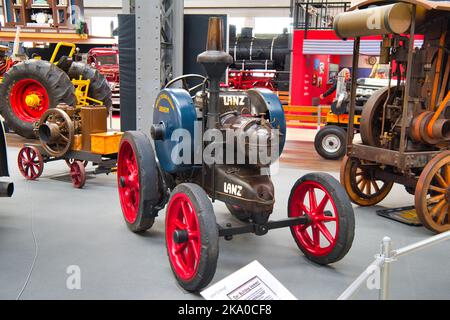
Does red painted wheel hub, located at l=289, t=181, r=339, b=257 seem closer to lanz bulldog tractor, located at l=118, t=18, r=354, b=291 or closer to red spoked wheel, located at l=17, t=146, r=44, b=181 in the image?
lanz bulldog tractor, located at l=118, t=18, r=354, b=291

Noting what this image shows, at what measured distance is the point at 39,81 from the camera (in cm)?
693

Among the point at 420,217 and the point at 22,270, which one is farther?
the point at 420,217

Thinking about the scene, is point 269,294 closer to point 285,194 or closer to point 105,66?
point 285,194

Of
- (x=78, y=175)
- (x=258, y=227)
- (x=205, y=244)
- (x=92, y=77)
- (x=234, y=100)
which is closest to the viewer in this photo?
(x=205, y=244)

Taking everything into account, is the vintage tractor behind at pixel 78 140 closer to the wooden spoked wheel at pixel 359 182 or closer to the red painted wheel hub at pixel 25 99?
the red painted wheel hub at pixel 25 99

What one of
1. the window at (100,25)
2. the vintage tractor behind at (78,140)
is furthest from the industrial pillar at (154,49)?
the window at (100,25)

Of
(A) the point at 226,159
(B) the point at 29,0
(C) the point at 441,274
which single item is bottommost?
(C) the point at 441,274

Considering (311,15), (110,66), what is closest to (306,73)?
(311,15)

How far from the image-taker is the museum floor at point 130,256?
114 inches

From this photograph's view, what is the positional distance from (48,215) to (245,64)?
33.9ft

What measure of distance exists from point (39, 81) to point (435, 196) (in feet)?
17.2

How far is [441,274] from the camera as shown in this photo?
10.5 feet

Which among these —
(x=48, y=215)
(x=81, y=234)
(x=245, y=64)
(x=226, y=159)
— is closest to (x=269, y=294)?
(x=226, y=159)

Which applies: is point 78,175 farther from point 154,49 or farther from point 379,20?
point 379,20
